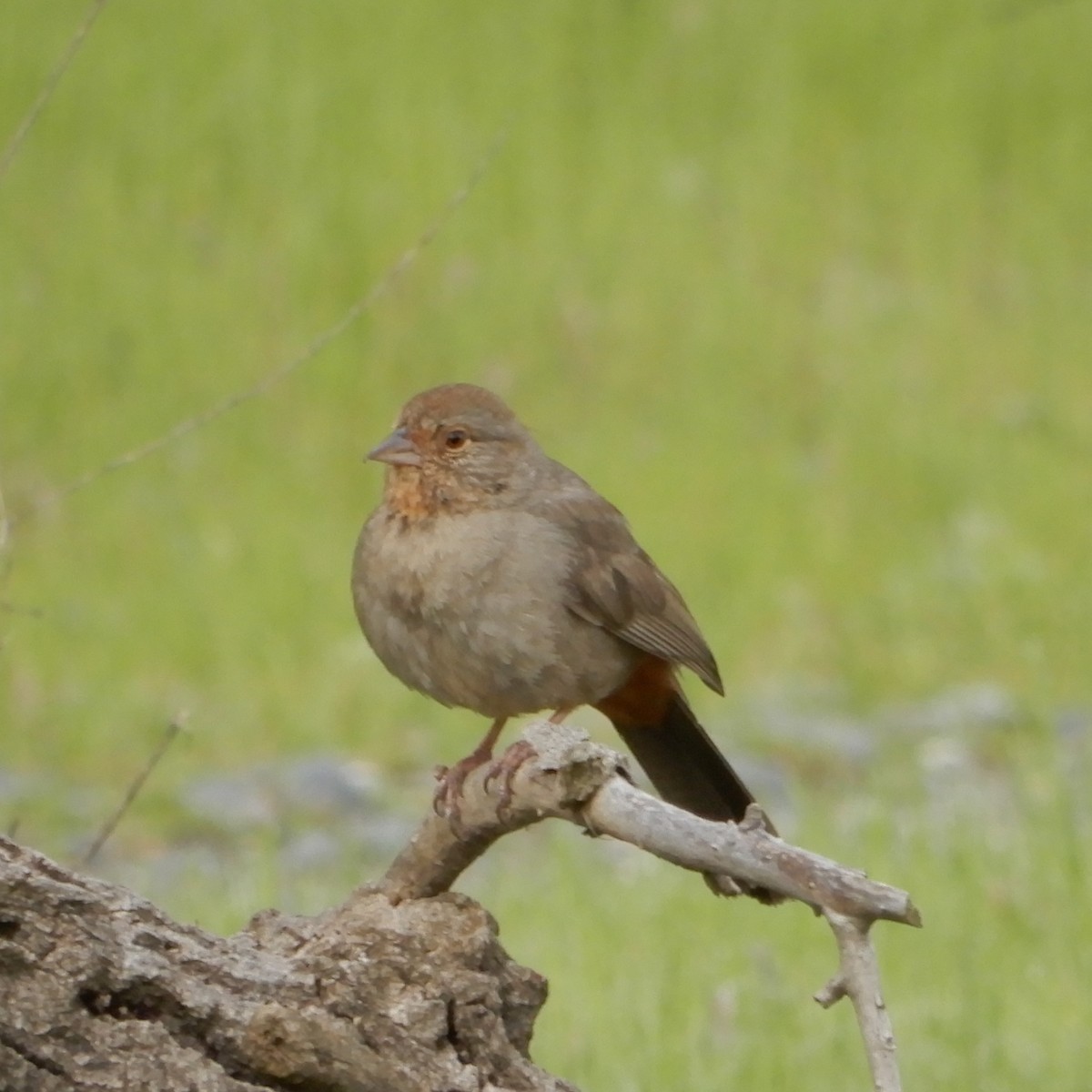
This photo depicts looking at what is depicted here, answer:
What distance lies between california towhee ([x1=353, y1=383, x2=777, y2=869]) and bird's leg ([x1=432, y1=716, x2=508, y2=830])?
2 centimetres

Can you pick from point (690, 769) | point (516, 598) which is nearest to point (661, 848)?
point (516, 598)

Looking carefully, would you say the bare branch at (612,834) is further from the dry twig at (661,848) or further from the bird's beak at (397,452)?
the bird's beak at (397,452)

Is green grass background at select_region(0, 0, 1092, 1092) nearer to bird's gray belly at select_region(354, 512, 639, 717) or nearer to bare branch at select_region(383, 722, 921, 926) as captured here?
bird's gray belly at select_region(354, 512, 639, 717)

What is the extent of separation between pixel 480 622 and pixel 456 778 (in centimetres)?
54

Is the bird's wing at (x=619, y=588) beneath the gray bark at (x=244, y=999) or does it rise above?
above

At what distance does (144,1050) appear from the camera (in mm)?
3051

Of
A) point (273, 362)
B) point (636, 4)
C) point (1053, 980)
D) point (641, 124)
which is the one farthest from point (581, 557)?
point (636, 4)

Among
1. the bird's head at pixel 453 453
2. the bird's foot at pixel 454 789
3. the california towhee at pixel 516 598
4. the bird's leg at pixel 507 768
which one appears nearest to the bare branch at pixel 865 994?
the bird's leg at pixel 507 768

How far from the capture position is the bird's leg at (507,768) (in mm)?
3344

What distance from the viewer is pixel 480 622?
15.1 feet

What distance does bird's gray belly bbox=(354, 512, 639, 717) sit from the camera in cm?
459

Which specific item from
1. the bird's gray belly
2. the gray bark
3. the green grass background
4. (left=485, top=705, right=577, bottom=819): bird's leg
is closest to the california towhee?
the bird's gray belly

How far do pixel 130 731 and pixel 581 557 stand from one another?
505 cm

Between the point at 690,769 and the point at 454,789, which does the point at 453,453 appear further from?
the point at 454,789
